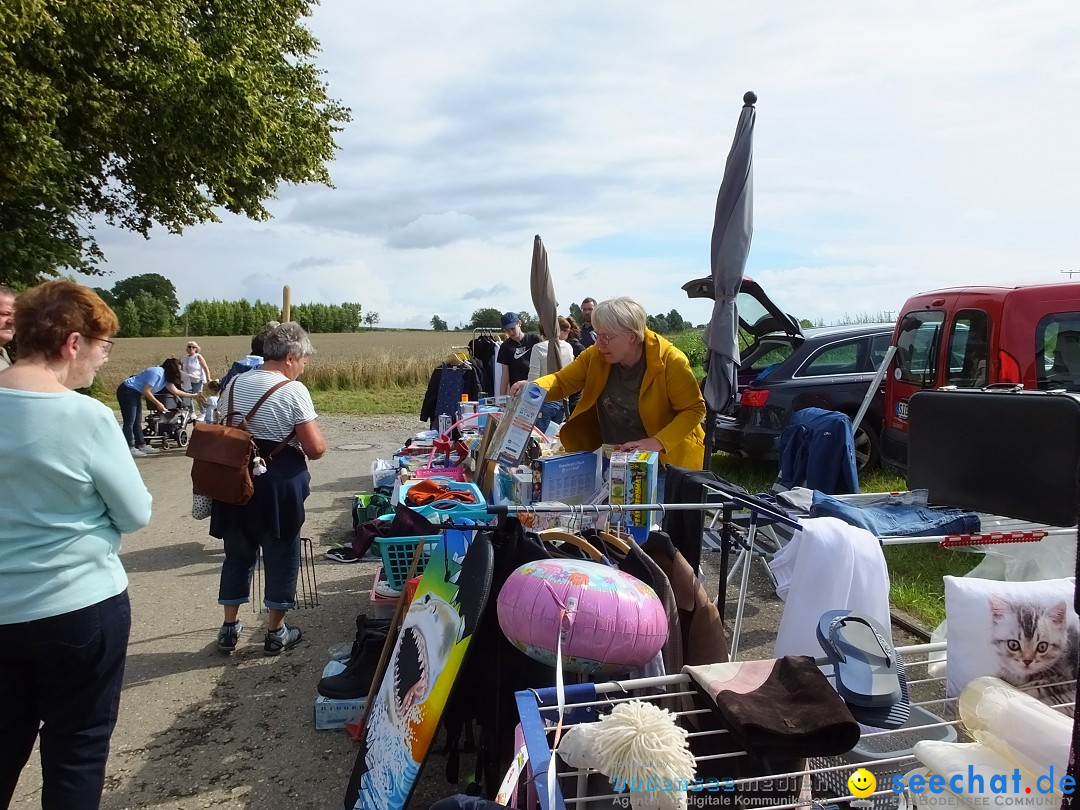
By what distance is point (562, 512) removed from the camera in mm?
2771

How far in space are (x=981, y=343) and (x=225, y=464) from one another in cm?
615

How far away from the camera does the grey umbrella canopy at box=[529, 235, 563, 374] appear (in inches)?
265

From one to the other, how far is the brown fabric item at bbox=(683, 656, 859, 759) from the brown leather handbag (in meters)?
2.63

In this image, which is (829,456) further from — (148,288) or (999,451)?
(148,288)

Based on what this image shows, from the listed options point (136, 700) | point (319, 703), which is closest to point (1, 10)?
point (136, 700)

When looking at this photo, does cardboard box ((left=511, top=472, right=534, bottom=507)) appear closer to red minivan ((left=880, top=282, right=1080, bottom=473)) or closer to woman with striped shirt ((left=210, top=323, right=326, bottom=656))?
woman with striped shirt ((left=210, top=323, right=326, bottom=656))

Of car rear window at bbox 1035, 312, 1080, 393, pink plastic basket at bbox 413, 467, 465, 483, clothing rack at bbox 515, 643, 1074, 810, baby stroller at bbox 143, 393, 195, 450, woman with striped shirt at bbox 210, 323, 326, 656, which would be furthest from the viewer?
baby stroller at bbox 143, 393, 195, 450

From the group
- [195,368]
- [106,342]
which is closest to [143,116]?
[195,368]

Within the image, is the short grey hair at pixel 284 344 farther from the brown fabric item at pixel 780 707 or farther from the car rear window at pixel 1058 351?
the car rear window at pixel 1058 351

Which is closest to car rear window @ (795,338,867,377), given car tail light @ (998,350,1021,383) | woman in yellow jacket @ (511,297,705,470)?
car tail light @ (998,350,1021,383)

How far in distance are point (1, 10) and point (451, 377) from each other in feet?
19.4

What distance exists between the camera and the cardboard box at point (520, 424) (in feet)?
12.2

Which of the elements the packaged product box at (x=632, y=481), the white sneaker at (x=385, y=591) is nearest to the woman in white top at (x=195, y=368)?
the white sneaker at (x=385, y=591)

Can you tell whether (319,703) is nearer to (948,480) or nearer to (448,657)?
(448,657)
